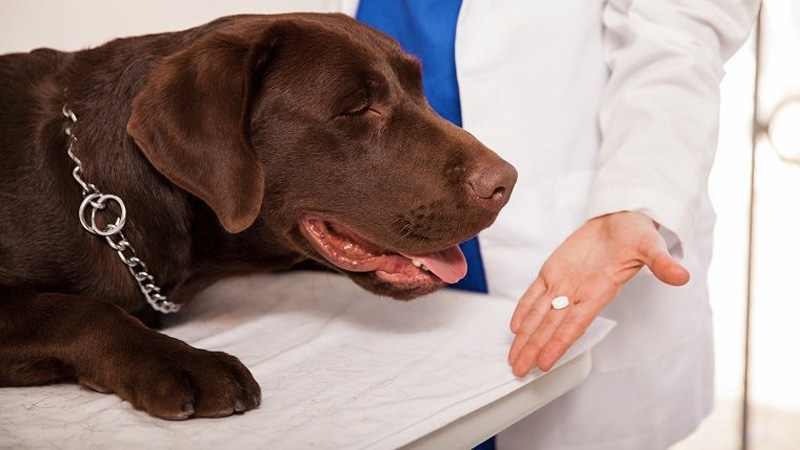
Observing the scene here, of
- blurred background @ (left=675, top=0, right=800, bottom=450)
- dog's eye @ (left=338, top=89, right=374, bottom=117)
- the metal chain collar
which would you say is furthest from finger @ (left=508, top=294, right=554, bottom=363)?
blurred background @ (left=675, top=0, right=800, bottom=450)

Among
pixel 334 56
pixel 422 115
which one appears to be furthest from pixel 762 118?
pixel 334 56

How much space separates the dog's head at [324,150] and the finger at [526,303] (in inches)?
4.7

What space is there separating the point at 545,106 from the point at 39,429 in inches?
41.5

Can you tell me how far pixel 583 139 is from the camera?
5.43 ft

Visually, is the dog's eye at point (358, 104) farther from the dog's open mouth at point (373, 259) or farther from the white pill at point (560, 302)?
the white pill at point (560, 302)

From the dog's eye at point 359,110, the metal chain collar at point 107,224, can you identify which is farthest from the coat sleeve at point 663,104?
the metal chain collar at point 107,224

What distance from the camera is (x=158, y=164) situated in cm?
120

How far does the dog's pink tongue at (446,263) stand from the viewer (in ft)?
4.30

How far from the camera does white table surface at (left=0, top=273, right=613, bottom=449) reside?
999 mm

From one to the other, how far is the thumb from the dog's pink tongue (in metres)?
0.30

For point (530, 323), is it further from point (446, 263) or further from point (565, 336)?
point (446, 263)

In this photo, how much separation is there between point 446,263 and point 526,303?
0.47ft

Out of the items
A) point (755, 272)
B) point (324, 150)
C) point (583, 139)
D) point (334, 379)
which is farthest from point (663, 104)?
point (755, 272)

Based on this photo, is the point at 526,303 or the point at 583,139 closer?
the point at 526,303
